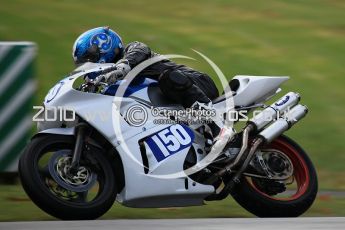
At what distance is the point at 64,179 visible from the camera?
6863 millimetres

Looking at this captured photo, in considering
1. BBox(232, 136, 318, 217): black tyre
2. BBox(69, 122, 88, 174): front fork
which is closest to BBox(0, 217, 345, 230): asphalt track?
BBox(69, 122, 88, 174): front fork

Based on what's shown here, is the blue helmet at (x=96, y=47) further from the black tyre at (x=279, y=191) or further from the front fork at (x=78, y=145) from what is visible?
the black tyre at (x=279, y=191)

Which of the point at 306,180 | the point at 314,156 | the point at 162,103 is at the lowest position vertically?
the point at 314,156

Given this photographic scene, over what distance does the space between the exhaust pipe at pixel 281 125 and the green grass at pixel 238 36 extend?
2988mm

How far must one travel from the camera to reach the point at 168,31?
48.6 ft

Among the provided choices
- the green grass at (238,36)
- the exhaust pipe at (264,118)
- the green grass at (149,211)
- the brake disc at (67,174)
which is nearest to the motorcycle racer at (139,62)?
the exhaust pipe at (264,118)

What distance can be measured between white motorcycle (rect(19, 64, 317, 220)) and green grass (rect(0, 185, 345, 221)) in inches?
17.8

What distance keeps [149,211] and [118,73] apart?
1592mm

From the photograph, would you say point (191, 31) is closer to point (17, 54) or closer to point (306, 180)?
point (17, 54)

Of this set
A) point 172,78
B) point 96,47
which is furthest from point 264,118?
point 96,47

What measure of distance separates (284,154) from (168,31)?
7373 millimetres

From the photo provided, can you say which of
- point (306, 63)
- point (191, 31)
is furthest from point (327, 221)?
point (191, 31)

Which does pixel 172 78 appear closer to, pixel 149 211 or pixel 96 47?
pixel 96 47

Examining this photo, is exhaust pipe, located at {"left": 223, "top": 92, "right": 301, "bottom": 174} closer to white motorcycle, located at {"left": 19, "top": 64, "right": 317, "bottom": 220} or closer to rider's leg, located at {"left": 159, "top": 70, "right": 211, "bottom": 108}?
white motorcycle, located at {"left": 19, "top": 64, "right": 317, "bottom": 220}
